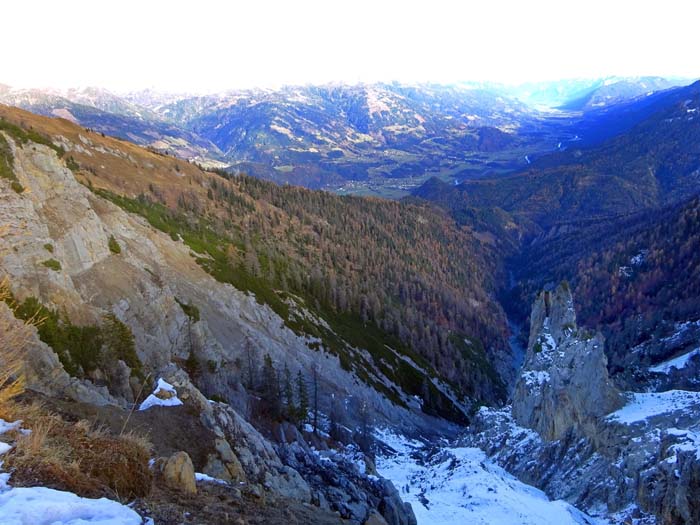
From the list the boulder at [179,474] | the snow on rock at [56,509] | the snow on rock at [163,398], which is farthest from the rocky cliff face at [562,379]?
the snow on rock at [56,509]

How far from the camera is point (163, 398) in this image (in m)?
21.2

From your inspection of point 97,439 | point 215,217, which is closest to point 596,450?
point 97,439

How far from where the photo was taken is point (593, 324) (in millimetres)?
161375

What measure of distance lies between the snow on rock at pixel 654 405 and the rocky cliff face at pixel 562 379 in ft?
4.63

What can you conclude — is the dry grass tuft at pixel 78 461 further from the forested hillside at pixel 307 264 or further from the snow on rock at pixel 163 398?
the forested hillside at pixel 307 264

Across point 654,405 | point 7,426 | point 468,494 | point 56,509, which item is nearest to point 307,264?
point 468,494

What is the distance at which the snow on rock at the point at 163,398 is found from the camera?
2062 cm

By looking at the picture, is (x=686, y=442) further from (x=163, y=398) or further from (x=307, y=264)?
(x=307, y=264)

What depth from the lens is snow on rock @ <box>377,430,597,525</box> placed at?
35.7m

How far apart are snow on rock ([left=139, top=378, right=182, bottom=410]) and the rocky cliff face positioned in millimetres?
40564

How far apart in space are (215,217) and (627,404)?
109 meters

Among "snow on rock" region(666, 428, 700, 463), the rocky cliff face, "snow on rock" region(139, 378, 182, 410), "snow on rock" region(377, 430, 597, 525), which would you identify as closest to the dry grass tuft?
"snow on rock" region(139, 378, 182, 410)

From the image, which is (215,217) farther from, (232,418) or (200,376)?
(232,418)

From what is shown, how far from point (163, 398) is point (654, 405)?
44.3 meters
